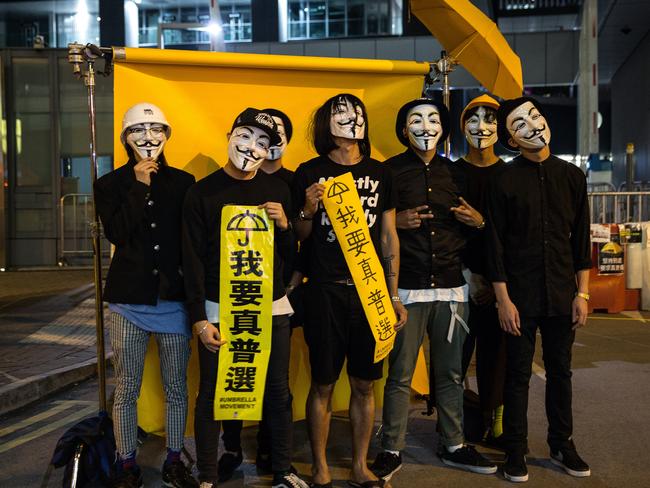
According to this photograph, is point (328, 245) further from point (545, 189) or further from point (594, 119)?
point (594, 119)

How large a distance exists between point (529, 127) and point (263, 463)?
8.01ft

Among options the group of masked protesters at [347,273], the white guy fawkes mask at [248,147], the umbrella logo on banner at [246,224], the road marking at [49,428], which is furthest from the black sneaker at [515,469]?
the road marking at [49,428]

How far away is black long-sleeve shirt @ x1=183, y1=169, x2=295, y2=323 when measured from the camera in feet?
11.6

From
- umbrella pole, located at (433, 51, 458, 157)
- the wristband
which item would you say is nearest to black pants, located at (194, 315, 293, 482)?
the wristband

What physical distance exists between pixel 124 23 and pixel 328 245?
1794cm

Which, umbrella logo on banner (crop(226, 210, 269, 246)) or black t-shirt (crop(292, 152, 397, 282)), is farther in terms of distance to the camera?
black t-shirt (crop(292, 152, 397, 282))

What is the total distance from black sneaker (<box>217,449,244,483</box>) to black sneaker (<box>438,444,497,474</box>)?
1223 millimetres

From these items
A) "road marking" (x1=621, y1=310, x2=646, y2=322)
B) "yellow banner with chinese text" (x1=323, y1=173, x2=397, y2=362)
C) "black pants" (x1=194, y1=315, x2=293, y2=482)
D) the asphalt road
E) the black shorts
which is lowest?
the asphalt road

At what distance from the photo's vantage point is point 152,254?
370 centimetres

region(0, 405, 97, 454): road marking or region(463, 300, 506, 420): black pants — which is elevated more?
region(463, 300, 506, 420): black pants

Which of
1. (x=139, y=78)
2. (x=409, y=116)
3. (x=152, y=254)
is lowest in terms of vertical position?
(x=152, y=254)

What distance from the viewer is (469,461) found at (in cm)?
410

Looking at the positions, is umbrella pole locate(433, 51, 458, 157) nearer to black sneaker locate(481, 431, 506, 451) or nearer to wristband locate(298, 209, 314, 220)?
wristband locate(298, 209, 314, 220)

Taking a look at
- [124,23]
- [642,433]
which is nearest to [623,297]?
[642,433]
